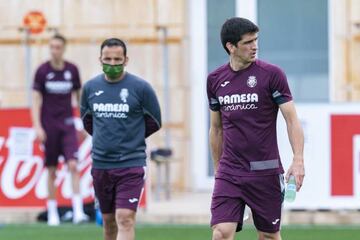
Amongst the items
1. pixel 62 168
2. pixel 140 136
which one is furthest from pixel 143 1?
pixel 140 136

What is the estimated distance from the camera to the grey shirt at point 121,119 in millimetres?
11125

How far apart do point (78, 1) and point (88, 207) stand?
414 centimetres

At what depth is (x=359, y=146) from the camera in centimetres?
1536

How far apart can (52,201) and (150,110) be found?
16.0 feet

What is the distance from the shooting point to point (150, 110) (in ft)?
36.9

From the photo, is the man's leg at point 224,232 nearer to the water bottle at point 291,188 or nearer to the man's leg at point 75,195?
the water bottle at point 291,188

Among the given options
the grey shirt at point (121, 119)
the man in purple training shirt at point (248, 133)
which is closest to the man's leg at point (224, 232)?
the man in purple training shirt at point (248, 133)

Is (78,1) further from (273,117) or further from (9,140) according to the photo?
(273,117)

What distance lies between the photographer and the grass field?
46.2 feet

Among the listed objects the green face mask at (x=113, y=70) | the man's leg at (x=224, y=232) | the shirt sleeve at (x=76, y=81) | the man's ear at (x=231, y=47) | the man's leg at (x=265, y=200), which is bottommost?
the man's leg at (x=224, y=232)

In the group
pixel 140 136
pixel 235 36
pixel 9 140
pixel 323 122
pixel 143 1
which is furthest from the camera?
pixel 143 1

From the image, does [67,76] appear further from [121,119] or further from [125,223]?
[125,223]

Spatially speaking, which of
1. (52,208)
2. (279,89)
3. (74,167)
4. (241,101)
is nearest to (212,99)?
(241,101)

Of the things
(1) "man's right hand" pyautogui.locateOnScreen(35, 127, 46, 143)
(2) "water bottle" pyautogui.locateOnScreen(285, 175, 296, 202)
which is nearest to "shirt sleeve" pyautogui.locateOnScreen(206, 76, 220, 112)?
(2) "water bottle" pyautogui.locateOnScreen(285, 175, 296, 202)
